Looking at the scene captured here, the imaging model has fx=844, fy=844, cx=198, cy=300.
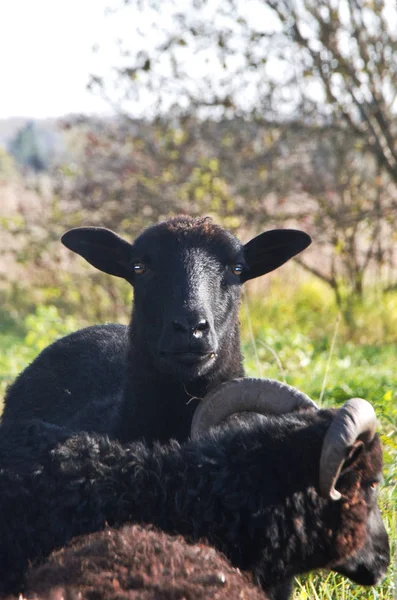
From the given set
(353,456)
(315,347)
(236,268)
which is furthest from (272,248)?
(315,347)

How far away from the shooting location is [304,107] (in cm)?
1303

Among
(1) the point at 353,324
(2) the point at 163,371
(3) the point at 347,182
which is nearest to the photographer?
(2) the point at 163,371

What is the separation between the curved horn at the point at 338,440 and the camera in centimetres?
356

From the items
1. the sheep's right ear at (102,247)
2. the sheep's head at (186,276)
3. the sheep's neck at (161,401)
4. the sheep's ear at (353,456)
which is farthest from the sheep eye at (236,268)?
the sheep's ear at (353,456)

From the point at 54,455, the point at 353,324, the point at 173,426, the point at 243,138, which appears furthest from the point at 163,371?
the point at 243,138

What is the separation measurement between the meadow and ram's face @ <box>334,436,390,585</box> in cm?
11

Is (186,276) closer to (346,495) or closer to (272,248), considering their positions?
(272,248)

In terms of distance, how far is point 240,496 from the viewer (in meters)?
3.81

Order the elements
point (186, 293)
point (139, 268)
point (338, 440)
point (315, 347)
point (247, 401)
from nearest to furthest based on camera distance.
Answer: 1. point (338, 440)
2. point (247, 401)
3. point (186, 293)
4. point (139, 268)
5. point (315, 347)

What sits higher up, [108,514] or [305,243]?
[305,243]

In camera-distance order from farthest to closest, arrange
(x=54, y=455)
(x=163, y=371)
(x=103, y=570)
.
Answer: (x=163, y=371), (x=54, y=455), (x=103, y=570)

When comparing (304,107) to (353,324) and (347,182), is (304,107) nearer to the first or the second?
(347,182)

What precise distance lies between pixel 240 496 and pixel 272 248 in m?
2.56

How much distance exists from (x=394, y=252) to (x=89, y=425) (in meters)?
9.99
